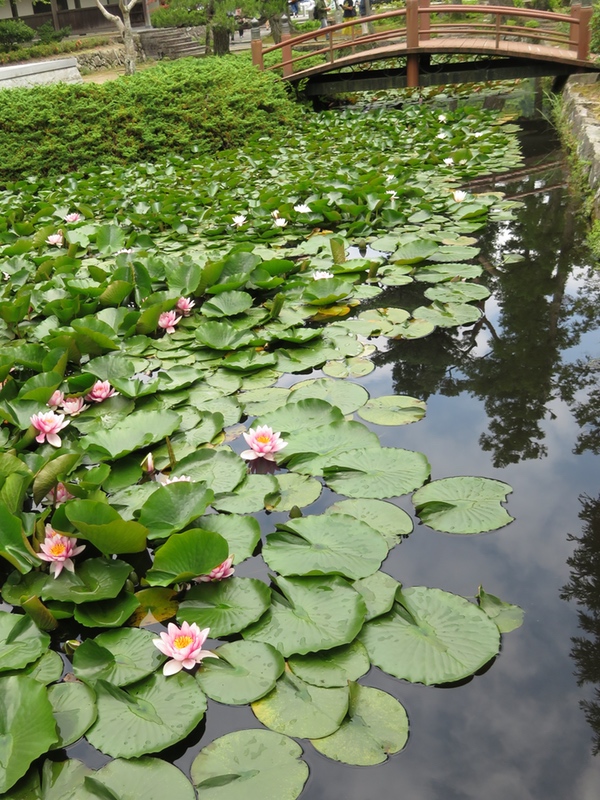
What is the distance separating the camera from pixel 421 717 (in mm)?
1428

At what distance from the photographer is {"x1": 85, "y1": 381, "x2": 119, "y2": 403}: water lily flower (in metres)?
2.68

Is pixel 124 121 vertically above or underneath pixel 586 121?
above

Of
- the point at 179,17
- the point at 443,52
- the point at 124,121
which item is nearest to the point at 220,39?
the point at 179,17

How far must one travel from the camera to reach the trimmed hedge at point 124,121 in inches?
326

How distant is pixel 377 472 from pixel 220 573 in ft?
2.20

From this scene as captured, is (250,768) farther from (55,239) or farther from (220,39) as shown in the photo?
(220,39)

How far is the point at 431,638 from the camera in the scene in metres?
1.53

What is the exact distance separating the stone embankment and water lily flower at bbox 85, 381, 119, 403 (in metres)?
3.47

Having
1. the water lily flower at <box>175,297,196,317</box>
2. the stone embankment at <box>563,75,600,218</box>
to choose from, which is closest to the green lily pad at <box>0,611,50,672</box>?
the water lily flower at <box>175,297,196,317</box>

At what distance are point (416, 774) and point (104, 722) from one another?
2.15 ft

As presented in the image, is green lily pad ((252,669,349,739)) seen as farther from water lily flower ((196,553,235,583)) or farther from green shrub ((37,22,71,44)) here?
green shrub ((37,22,71,44))

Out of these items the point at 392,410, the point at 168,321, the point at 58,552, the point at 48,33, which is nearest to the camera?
the point at 58,552

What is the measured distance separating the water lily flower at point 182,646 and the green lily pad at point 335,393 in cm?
119

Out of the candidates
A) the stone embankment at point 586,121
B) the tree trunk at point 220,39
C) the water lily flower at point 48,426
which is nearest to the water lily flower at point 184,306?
the water lily flower at point 48,426
